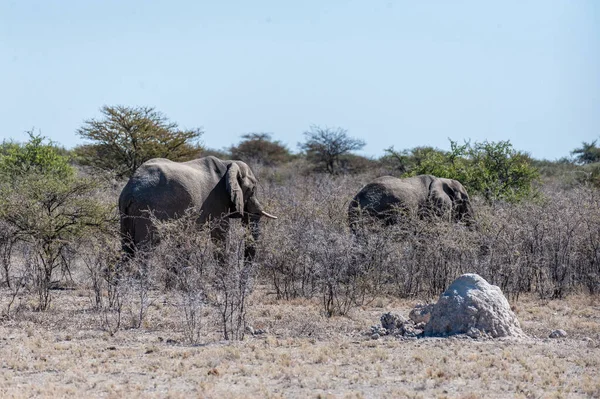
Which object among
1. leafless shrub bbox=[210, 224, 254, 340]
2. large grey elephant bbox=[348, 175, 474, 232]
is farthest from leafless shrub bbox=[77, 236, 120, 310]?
large grey elephant bbox=[348, 175, 474, 232]

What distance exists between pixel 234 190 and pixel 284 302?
3.32m

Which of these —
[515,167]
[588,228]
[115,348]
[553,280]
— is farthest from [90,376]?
[515,167]

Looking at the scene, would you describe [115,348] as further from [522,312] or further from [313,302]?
[522,312]

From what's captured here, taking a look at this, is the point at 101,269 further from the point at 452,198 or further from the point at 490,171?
the point at 490,171

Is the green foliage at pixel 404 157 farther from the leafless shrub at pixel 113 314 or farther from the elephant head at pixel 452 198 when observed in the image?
the leafless shrub at pixel 113 314

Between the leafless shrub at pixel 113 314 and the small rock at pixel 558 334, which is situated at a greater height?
the leafless shrub at pixel 113 314

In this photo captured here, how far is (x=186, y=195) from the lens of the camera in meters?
15.1

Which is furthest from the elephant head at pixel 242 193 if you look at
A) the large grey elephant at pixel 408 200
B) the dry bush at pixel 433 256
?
the large grey elephant at pixel 408 200

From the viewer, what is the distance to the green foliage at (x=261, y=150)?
4372 centimetres

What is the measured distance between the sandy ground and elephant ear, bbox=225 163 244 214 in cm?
451

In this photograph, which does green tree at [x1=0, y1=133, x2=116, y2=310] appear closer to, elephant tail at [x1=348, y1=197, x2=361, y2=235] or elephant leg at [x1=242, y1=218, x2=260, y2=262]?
elephant leg at [x1=242, y1=218, x2=260, y2=262]

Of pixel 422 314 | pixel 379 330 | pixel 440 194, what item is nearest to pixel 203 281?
pixel 379 330

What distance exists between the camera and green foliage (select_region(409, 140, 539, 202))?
22.6m

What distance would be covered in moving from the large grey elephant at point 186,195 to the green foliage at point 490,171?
25.4 ft
